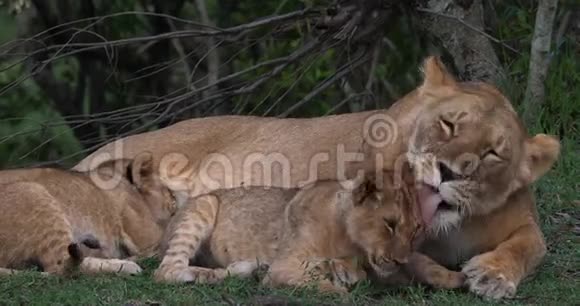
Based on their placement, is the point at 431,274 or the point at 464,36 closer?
the point at 431,274

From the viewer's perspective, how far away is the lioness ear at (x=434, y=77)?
262 inches

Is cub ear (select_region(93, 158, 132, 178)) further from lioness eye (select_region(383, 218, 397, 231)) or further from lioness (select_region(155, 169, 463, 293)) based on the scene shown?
lioness eye (select_region(383, 218, 397, 231))

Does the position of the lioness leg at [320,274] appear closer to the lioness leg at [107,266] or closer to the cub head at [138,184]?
the lioness leg at [107,266]

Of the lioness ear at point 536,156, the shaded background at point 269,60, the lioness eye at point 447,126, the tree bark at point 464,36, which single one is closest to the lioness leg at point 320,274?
the lioness eye at point 447,126

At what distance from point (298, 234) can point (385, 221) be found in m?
0.53

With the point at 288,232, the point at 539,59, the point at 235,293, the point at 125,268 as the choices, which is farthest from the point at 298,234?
the point at 539,59

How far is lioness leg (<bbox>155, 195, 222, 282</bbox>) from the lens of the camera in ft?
20.7

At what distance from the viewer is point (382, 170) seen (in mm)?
6141

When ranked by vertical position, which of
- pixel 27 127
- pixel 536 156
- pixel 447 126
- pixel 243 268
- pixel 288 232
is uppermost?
pixel 447 126

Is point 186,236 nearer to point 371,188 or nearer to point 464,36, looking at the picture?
point 371,188

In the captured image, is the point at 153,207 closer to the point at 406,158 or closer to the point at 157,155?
the point at 157,155

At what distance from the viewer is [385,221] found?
5.84 m

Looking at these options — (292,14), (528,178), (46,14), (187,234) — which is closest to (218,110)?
(292,14)

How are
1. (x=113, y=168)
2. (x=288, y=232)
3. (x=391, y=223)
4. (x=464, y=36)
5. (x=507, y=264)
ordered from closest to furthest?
(x=391, y=223) < (x=507, y=264) < (x=288, y=232) < (x=113, y=168) < (x=464, y=36)
